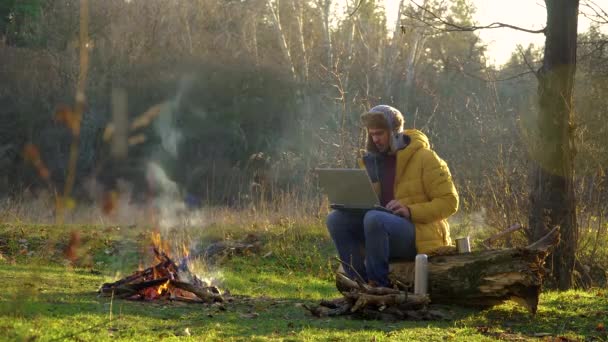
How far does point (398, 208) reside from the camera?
6.49 m

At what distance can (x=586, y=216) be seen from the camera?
11.0 meters

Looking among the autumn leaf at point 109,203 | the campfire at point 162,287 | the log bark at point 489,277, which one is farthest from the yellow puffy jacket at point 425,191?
the autumn leaf at point 109,203

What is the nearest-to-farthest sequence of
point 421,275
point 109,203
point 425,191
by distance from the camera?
point 109,203 → point 421,275 → point 425,191

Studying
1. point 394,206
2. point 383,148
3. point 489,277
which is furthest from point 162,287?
point 489,277

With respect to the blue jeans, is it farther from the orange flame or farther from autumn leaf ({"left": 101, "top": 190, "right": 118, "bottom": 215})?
autumn leaf ({"left": 101, "top": 190, "right": 118, "bottom": 215})

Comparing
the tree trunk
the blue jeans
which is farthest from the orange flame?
the tree trunk

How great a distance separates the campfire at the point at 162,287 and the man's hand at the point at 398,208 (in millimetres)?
1546

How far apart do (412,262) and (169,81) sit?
1001 inches

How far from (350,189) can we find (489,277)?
128 cm

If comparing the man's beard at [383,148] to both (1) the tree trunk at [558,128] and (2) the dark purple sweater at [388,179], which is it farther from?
(1) the tree trunk at [558,128]

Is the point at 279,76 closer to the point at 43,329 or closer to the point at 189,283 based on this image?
the point at 189,283

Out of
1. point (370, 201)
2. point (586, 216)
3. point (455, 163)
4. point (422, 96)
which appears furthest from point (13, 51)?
point (370, 201)

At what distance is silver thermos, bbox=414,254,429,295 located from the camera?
20.6ft

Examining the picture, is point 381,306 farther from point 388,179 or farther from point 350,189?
point 388,179
